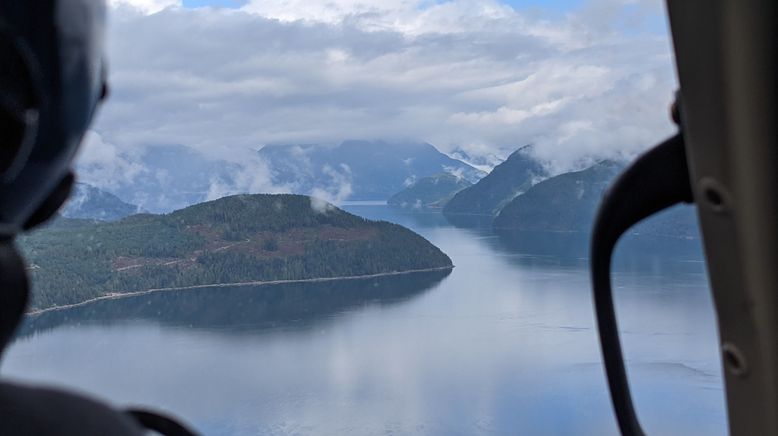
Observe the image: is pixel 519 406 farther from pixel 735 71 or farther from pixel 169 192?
pixel 735 71

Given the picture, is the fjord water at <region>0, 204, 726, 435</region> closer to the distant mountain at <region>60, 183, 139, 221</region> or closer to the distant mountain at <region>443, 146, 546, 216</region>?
the distant mountain at <region>60, 183, 139, 221</region>

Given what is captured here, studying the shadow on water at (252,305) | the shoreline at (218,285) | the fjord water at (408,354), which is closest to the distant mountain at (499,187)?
the shoreline at (218,285)

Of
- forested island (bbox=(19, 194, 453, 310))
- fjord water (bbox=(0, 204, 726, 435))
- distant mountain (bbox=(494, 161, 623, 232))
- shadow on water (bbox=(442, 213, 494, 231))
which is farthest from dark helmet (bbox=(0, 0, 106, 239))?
shadow on water (bbox=(442, 213, 494, 231))

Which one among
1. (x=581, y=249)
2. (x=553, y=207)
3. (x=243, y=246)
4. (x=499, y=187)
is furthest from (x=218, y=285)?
(x=499, y=187)

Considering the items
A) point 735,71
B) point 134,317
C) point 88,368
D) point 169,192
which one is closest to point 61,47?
point 735,71

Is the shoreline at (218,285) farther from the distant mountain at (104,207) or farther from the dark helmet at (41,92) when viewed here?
the dark helmet at (41,92)

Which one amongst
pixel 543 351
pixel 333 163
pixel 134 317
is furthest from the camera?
pixel 333 163
